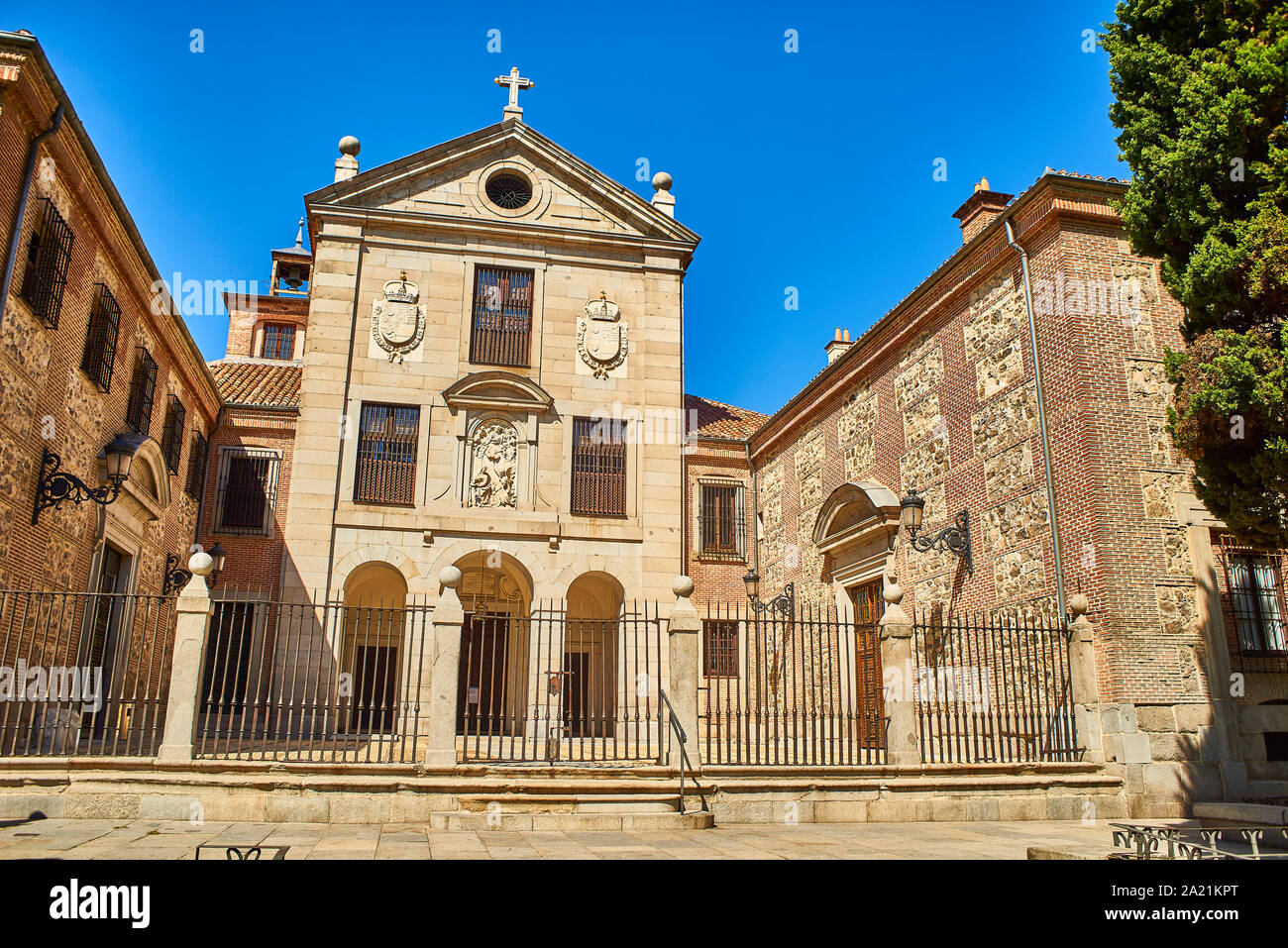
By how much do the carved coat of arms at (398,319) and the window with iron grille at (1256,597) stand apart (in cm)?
1462

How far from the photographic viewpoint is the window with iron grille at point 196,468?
19328 millimetres

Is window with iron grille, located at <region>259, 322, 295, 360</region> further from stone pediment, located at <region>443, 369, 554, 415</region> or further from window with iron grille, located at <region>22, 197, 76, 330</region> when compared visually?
window with iron grille, located at <region>22, 197, 76, 330</region>

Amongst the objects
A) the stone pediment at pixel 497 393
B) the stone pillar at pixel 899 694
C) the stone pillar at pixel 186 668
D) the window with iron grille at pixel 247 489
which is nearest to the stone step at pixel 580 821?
the stone pillar at pixel 899 694

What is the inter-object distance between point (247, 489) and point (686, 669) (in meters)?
14.8

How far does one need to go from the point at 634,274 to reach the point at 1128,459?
11501 millimetres

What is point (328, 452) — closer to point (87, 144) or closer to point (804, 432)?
point (87, 144)

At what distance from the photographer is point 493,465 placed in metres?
18.1

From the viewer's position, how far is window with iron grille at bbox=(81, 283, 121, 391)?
1303 cm

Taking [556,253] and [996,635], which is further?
[556,253]

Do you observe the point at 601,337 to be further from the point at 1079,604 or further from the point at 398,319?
the point at 1079,604
